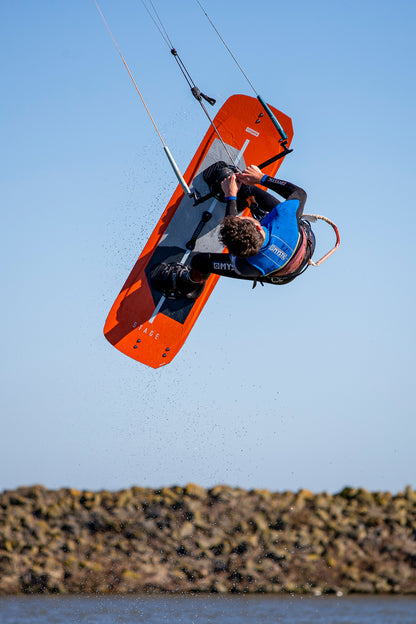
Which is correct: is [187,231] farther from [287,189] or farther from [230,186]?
[287,189]

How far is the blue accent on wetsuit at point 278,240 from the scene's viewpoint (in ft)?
19.4

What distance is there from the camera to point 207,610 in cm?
1697

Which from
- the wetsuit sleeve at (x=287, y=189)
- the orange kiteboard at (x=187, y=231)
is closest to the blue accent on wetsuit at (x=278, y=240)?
the wetsuit sleeve at (x=287, y=189)

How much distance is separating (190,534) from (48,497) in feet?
13.9

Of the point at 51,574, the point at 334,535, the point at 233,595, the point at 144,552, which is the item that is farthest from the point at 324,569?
the point at 51,574

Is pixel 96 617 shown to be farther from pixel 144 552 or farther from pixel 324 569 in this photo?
pixel 324 569

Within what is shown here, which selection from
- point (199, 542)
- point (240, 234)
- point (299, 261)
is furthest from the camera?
point (199, 542)

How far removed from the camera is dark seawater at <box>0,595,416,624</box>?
15031 mm

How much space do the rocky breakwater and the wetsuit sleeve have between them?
51.2ft

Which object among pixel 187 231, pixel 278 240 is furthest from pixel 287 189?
pixel 187 231

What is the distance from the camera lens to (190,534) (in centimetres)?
2066

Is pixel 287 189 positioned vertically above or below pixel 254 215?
above

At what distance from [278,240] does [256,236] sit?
0.88 ft

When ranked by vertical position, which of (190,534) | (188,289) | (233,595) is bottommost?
(233,595)
